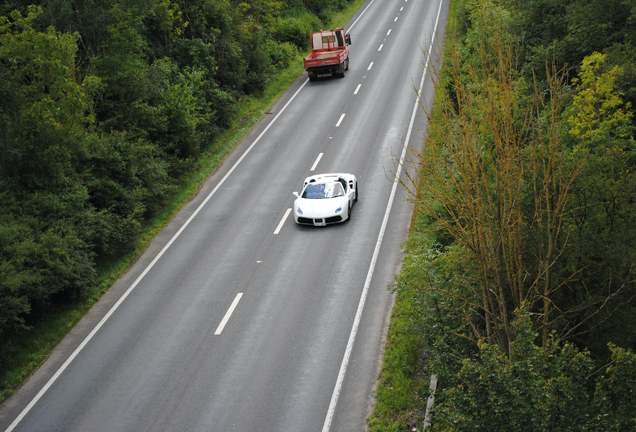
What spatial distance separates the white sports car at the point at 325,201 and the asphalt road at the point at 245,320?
40 cm

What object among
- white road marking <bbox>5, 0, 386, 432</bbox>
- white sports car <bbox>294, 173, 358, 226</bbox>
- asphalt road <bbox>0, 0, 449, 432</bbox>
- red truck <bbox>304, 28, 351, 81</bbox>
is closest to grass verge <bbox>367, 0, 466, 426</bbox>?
asphalt road <bbox>0, 0, 449, 432</bbox>

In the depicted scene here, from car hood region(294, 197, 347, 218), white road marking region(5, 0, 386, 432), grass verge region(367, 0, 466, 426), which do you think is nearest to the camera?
grass verge region(367, 0, 466, 426)

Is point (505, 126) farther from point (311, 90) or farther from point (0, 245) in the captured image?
point (311, 90)

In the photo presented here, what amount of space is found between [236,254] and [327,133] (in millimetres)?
11375

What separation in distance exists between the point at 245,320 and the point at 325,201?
247 inches

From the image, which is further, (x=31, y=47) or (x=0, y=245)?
(x=31, y=47)

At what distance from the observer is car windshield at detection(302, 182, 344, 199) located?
2002cm

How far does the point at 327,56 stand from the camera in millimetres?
35094

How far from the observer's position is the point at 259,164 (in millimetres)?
25578

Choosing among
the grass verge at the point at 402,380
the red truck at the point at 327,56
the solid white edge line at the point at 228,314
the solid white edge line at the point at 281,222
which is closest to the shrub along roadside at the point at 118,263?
the red truck at the point at 327,56

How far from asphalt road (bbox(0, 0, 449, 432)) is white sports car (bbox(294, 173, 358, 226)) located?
40cm

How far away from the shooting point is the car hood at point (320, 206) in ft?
63.8

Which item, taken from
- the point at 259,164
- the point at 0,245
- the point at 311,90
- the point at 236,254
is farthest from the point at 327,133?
the point at 0,245

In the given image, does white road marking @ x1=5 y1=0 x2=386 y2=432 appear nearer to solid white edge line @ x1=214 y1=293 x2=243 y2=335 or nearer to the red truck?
solid white edge line @ x1=214 y1=293 x2=243 y2=335
